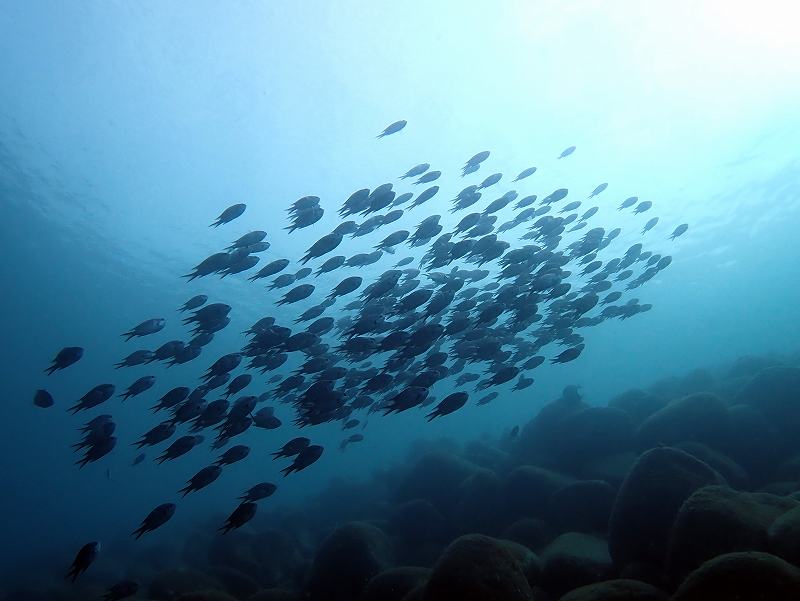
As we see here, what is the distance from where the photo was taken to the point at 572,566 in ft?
20.1

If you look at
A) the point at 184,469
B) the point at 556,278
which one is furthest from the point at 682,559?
the point at 184,469

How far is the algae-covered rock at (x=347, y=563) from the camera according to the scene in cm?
824

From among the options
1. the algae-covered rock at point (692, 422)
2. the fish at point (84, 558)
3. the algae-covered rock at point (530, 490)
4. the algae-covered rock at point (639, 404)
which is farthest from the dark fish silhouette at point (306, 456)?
the algae-covered rock at point (639, 404)

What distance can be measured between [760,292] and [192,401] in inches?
4121

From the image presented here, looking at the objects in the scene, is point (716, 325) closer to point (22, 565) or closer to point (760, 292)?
point (760, 292)

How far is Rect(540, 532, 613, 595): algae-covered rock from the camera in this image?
6016mm

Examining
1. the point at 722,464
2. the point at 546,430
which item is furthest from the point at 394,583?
the point at 546,430

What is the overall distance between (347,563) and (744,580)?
697cm

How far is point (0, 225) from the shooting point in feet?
91.7

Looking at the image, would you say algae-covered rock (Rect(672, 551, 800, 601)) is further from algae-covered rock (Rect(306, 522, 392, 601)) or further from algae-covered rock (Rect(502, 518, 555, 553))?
algae-covered rock (Rect(306, 522, 392, 601))

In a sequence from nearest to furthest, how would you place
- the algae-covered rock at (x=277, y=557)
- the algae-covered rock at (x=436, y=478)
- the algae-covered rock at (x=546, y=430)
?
the algae-covered rock at (x=277, y=557) → the algae-covered rock at (x=436, y=478) → the algae-covered rock at (x=546, y=430)

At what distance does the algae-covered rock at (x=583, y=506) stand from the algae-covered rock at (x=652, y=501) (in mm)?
2363

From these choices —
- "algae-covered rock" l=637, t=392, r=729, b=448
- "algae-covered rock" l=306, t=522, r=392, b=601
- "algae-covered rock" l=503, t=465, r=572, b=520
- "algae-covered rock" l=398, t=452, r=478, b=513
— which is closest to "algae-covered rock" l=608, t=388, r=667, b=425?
"algae-covered rock" l=637, t=392, r=729, b=448

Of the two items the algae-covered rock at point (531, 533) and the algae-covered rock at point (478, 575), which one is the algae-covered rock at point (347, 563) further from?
the algae-covered rock at point (478, 575)
